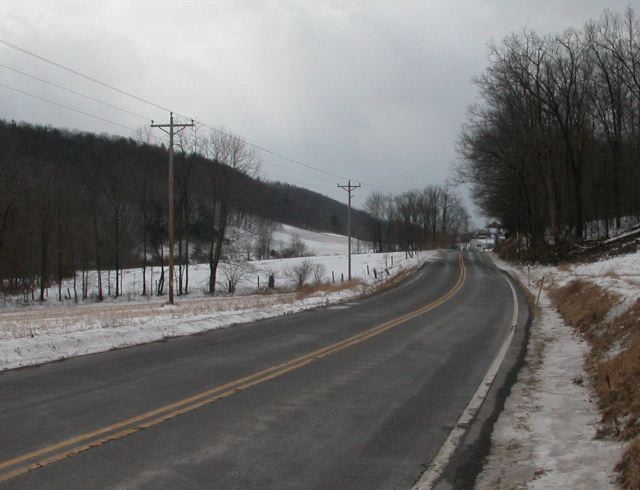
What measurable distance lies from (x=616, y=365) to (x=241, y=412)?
528 cm

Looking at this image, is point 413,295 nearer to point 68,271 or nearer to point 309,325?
point 309,325

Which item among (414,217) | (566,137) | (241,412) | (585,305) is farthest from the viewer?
(414,217)

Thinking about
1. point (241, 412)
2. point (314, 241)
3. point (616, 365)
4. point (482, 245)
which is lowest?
point (241, 412)

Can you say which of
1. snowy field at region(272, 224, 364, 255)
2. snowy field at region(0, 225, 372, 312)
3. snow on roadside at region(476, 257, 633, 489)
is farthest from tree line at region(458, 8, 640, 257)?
snowy field at region(272, 224, 364, 255)

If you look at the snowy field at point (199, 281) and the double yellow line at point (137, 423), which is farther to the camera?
the snowy field at point (199, 281)

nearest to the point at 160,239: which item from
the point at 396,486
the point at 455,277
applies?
the point at 455,277

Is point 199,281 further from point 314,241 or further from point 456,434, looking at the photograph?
point 314,241

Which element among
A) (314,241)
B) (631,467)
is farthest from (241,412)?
(314,241)

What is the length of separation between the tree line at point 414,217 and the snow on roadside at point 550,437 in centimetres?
11378

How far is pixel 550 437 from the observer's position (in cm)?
594

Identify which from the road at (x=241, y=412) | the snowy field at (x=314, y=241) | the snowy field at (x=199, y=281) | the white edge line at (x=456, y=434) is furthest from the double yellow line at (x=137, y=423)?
the snowy field at (x=314, y=241)

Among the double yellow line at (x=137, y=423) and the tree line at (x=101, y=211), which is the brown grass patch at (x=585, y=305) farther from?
the tree line at (x=101, y=211)

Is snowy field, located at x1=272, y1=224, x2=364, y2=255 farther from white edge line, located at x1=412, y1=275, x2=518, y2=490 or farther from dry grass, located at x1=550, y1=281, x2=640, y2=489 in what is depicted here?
white edge line, located at x1=412, y1=275, x2=518, y2=490

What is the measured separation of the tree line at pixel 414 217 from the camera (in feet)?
425
